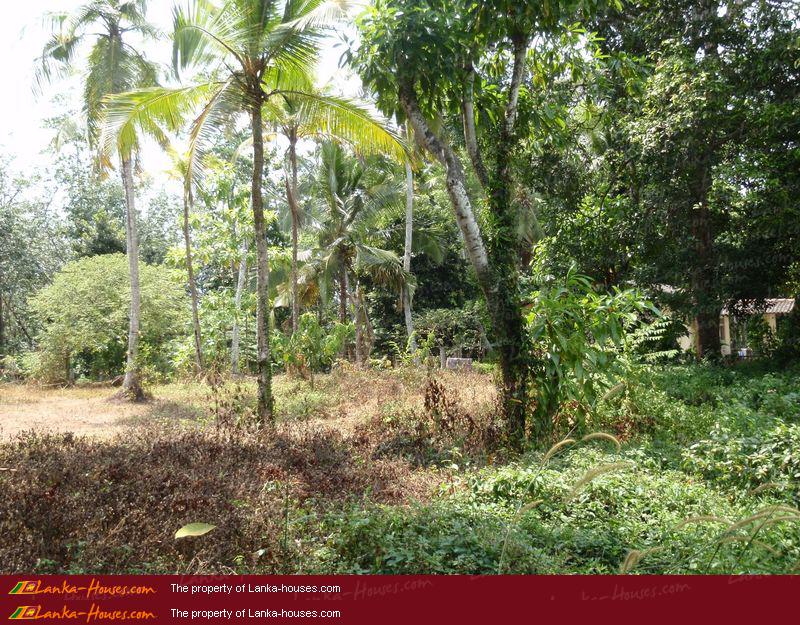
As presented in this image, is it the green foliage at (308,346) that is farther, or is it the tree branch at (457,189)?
the green foliage at (308,346)

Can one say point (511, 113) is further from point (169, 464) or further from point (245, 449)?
point (169, 464)

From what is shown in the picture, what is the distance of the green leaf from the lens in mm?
3490

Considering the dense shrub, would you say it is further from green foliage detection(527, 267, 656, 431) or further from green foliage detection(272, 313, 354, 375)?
green foliage detection(272, 313, 354, 375)

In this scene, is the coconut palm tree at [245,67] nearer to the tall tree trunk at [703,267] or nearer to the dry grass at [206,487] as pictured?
the dry grass at [206,487]

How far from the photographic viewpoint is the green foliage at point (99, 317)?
60.3ft

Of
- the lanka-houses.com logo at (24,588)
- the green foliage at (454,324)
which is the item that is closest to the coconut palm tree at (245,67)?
the lanka-houses.com logo at (24,588)

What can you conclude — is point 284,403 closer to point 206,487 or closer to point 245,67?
point 245,67

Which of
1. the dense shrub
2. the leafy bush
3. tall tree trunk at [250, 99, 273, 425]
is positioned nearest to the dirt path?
tall tree trunk at [250, 99, 273, 425]

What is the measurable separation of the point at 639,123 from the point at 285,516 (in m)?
10.2

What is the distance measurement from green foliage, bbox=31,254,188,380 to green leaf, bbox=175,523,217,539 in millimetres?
14488

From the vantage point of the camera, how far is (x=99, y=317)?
61.2 feet

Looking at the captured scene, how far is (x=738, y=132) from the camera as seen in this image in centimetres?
1096

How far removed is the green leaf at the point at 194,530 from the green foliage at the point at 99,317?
47.5ft

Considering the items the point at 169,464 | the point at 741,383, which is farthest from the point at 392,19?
the point at 741,383
